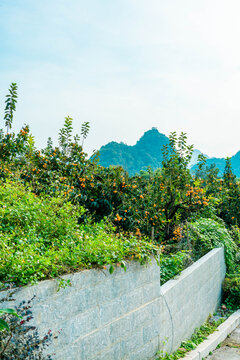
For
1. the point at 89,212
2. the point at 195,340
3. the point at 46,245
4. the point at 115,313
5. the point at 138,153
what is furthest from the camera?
the point at 138,153

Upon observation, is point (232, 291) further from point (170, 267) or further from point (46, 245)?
point (46, 245)

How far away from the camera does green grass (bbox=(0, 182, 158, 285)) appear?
10.9 feet

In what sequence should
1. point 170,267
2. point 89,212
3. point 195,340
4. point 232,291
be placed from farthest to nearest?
point 232,291
point 89,212
point 170,267
point 195,340

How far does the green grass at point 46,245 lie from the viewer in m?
3.34

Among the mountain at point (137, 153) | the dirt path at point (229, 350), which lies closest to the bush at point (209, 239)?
the dirt path at point (229, 350)

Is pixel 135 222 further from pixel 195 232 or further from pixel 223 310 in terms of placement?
pixel 223 310

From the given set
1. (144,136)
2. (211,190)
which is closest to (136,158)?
(144,136)

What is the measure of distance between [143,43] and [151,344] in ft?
17.0

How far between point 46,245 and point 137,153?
137651 millimetres

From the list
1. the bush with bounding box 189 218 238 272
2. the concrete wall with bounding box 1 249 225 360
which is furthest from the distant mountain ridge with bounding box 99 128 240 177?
the concrete wall with bounding box 1 249 225 360

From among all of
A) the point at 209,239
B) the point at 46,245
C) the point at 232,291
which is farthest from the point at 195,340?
the point at 46,245

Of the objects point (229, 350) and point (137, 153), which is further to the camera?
point (137, 153)

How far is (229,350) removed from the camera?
5961 millimetres

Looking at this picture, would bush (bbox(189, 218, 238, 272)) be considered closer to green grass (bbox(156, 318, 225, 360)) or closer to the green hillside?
green grass (bbox(156, 318, 225, 360))
